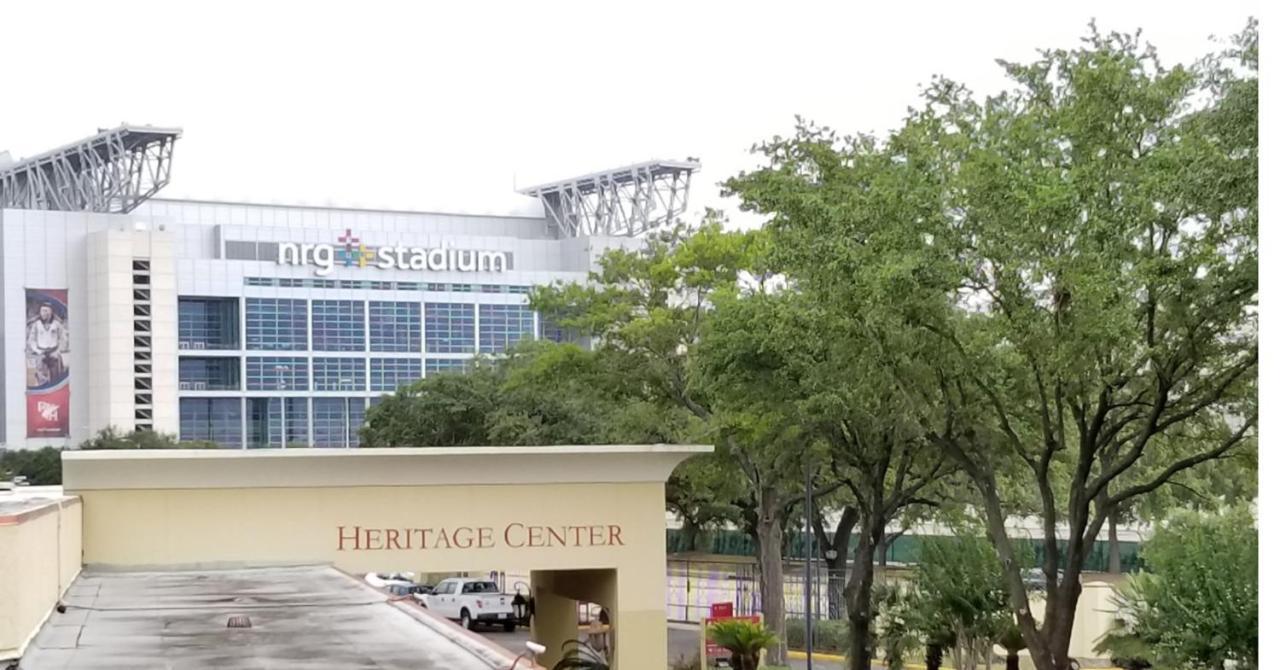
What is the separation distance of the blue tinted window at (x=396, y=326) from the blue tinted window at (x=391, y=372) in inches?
45.0

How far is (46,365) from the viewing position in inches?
4594

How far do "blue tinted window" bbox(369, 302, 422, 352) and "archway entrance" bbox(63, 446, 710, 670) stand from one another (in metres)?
105

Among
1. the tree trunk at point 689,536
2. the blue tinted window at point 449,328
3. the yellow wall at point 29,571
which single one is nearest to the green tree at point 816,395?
the yellow wall at point 29,571

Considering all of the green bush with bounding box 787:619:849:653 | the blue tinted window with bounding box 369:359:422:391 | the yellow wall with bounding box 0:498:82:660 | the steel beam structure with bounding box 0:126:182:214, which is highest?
the steel beam structure with bounding box 0:126:182:214

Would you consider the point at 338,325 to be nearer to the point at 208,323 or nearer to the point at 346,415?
the point at 346,415

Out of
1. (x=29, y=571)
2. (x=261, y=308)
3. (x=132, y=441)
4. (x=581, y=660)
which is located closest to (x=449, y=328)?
(x=261, y=308)

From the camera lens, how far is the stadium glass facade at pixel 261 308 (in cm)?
11656

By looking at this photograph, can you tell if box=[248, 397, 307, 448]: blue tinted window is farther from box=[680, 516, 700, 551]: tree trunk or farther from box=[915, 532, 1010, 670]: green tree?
box=[915, 532, 1010, 670]: green tree

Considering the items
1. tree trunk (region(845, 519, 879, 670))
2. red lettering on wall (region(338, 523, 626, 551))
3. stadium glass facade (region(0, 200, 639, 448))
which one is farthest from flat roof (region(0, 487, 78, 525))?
stadium glass facade (region(0, 200, 639, 448))

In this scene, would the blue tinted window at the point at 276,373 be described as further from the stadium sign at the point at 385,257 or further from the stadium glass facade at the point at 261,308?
the stadium sign at the point at 385,257

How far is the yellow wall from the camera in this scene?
37.5ft

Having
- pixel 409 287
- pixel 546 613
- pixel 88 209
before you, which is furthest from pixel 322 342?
pixel 546 613

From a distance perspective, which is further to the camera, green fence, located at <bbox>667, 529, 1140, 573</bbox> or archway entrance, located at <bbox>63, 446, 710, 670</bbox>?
green fence, located at <bbox>667, 529, 1140, 573</bbox>

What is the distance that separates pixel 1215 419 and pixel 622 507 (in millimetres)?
10036
